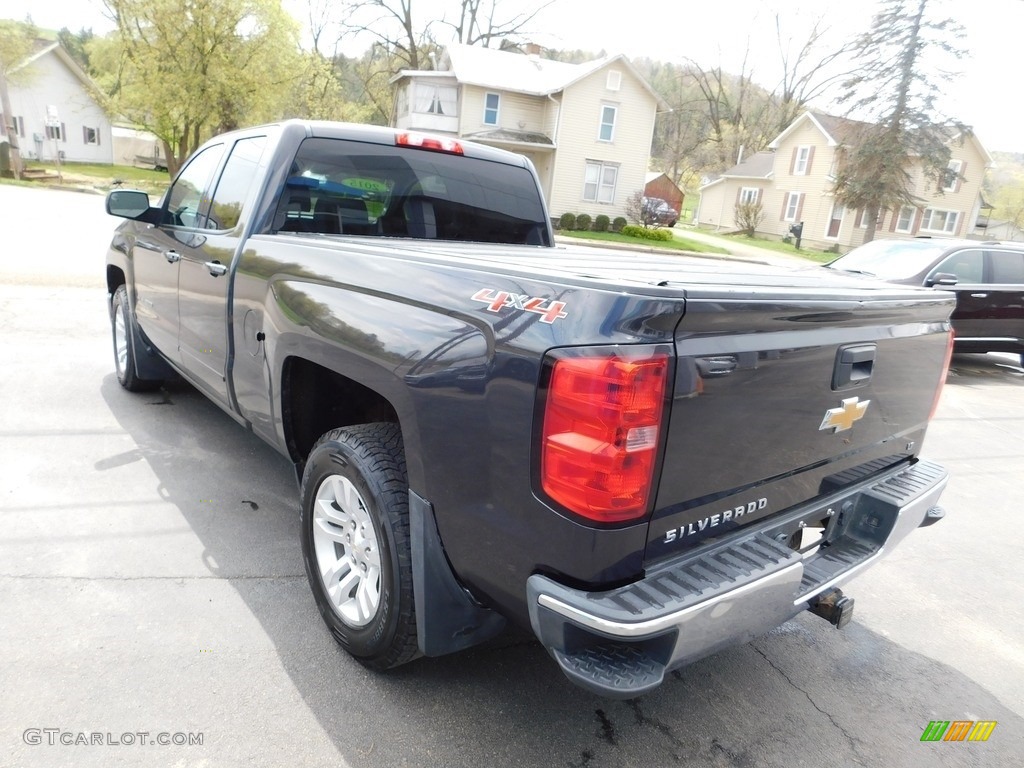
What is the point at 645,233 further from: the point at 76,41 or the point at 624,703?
the point at 76,41

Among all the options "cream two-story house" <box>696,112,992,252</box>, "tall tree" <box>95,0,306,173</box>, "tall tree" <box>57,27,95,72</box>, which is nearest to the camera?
"tall tree" <box>95,0,306,173</box>

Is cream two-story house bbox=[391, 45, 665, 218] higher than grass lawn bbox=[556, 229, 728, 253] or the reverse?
higher

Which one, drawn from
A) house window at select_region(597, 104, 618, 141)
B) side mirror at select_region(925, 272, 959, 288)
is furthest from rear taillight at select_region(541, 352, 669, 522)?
house window at select_region(597, 104, 618, 141)

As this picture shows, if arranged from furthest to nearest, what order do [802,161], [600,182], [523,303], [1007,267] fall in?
[802,161] < [600,182] < [1007,267] < [523,303]

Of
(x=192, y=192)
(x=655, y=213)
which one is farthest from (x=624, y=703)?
(x=655, y=213)

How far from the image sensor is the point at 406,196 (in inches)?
154

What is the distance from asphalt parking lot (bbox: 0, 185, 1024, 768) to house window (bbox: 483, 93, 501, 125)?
30.8 m

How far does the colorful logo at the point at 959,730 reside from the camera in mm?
2596

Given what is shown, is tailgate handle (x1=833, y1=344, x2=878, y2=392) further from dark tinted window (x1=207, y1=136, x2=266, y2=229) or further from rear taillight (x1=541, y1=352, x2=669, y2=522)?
dark tinted window (x1=207, y1=136, x2=266, y2=229)

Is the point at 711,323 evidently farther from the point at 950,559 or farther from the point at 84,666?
the point at 950,559

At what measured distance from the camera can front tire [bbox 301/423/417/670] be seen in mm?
2311

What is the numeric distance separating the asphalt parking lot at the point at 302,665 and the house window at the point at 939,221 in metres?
40.7

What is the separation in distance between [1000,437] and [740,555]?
19.9 feet

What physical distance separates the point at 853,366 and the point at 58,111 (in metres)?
58.6
